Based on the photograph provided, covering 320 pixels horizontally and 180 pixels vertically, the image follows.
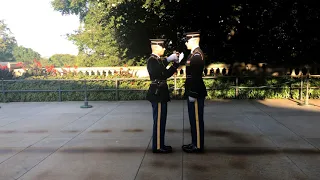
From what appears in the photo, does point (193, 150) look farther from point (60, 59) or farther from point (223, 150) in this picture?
point (60, 59)

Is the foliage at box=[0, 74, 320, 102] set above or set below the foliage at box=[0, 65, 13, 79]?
below

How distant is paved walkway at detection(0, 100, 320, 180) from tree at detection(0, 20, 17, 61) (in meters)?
52.7

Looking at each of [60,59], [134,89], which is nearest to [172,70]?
[134,89]

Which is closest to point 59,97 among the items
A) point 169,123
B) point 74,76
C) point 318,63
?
point 74,76

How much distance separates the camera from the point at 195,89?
15.8ft

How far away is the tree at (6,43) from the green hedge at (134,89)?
1935 inches

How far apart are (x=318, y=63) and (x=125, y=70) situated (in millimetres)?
7433

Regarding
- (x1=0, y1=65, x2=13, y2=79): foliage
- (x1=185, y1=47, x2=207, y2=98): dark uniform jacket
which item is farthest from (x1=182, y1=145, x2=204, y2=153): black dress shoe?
(x1=0, y1=65, x2=13, y2=79): foliage

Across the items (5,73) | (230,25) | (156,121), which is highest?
(230,25)

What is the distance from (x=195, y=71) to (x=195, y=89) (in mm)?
291

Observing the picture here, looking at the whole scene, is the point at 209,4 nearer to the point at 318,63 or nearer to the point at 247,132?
the point at 318,63

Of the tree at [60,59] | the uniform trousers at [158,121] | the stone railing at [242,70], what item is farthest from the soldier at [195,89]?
the tree at [60,59]

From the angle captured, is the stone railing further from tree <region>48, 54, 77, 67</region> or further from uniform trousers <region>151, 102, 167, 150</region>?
tree <region>48, 54, 77, 67</region>

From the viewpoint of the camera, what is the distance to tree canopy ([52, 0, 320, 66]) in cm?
1084
